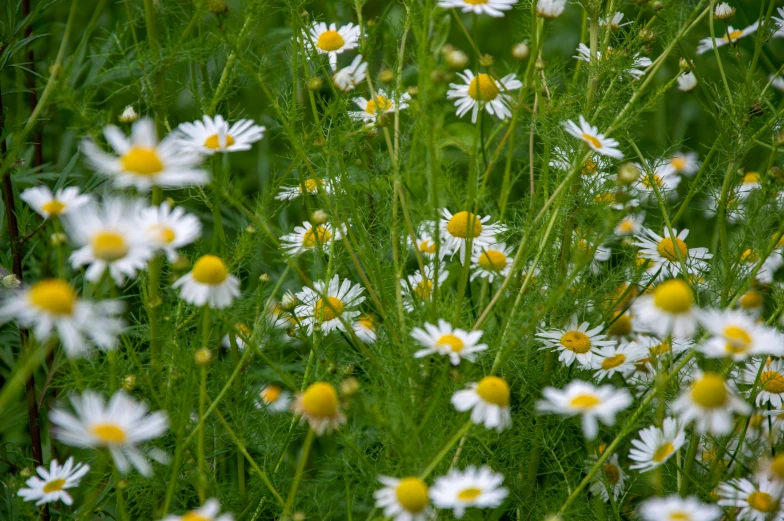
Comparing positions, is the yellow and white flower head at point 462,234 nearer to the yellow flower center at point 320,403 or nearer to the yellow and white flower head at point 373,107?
the yellow and white flower head at point 373,107

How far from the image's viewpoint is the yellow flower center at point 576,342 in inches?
40.3

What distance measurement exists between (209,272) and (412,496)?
0.29 m

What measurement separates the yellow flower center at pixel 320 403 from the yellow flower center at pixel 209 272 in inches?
6.6

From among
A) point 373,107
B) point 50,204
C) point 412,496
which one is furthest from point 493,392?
point 373,107

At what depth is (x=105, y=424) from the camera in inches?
25.1

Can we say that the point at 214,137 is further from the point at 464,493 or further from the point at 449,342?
the point at 464,493

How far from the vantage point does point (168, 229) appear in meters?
0.72

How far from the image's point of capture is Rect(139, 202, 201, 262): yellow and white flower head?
660 millimetres

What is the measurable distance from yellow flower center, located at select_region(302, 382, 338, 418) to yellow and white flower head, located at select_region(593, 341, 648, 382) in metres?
0.46

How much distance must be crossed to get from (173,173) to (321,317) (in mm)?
394

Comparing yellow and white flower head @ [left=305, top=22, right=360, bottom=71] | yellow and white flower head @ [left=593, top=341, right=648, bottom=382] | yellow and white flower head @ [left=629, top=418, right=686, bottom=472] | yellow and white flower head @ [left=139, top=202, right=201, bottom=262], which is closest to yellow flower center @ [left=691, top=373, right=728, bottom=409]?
yellow and white flower head @ [left=629, top=418, right=686, bottom=472]

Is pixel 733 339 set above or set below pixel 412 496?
above

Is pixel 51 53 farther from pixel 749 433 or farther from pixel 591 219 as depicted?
pixel 749 433

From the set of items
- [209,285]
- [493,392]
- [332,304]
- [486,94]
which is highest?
[486,94]
